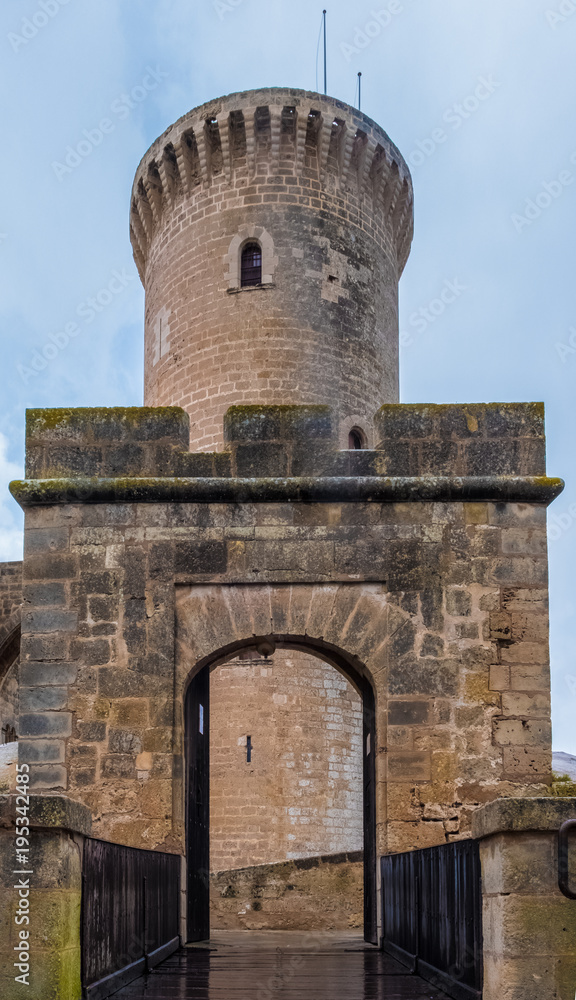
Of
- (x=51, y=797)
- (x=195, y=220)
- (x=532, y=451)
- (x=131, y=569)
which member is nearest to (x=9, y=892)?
(x=51, y=797)

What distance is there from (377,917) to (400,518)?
284 cm

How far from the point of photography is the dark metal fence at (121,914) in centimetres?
446

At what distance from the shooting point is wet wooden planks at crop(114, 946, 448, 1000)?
498cm

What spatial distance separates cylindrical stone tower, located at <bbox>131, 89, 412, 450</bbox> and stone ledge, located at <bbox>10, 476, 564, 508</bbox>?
722 cm

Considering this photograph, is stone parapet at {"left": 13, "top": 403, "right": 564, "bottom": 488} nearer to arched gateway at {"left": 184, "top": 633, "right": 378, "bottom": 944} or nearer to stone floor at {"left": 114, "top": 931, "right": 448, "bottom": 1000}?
arched gateway at {"left": 184, "top": 633, "right": 378, "bottom": 944}

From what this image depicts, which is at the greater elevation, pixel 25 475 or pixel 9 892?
pixel 25 475

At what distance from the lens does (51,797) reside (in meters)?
3.96

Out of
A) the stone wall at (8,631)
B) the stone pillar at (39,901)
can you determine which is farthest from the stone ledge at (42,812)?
the stone wall at (8,631)

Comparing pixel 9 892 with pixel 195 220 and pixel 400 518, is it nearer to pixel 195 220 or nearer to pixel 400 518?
pixel 400 518

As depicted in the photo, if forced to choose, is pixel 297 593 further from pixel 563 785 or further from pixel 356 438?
pixel 356 438

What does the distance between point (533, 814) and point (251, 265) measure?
12.7 metres

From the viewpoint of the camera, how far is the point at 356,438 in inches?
611
